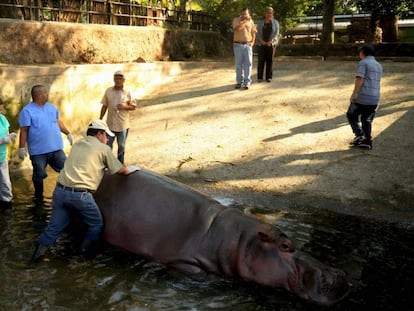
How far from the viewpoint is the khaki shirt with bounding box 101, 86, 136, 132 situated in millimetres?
7828

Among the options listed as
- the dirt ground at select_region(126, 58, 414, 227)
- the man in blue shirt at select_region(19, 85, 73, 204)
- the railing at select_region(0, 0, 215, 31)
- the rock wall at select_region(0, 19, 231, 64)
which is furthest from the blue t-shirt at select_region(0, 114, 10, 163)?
the railing at select_region(0, 0, 215, 31)

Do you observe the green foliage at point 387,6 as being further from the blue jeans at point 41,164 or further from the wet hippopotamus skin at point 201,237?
the wet hippopotamus skin at point 201,237

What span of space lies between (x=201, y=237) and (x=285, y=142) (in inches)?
170

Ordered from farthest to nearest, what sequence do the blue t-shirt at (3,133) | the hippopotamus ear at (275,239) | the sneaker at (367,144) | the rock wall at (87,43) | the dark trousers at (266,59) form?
the dark trousers at (266,59)
the rock wall at (87,43)
the sneaker at (367,144)
the blue t-shirt at (3,133)
the hippopotamus ear at (275,239)

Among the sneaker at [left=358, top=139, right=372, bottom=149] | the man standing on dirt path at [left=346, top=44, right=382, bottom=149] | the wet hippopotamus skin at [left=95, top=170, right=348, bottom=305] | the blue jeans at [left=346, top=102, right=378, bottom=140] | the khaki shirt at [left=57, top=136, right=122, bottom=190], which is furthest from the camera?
the sneaker at [left=358, top=139, right=372, bottom=149]

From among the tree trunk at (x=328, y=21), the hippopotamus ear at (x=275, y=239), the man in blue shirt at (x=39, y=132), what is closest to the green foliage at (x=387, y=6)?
the tree trunk at (x=328, y=21)

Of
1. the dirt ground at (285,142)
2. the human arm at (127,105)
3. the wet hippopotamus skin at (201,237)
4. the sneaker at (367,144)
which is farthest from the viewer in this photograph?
the sneaker at (367,144)

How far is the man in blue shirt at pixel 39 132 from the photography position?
6383 millimetres

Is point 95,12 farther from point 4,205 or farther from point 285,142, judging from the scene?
point 4,205

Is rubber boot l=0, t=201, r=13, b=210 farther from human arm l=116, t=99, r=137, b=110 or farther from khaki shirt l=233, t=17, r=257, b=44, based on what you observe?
khaki shirt l=233, t=17, r=257, b=44

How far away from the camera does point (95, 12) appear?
40.7 ft

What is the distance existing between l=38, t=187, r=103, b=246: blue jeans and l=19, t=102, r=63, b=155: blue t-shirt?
1664mm

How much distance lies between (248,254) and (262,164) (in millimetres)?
3559

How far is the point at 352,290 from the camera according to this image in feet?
14.8
